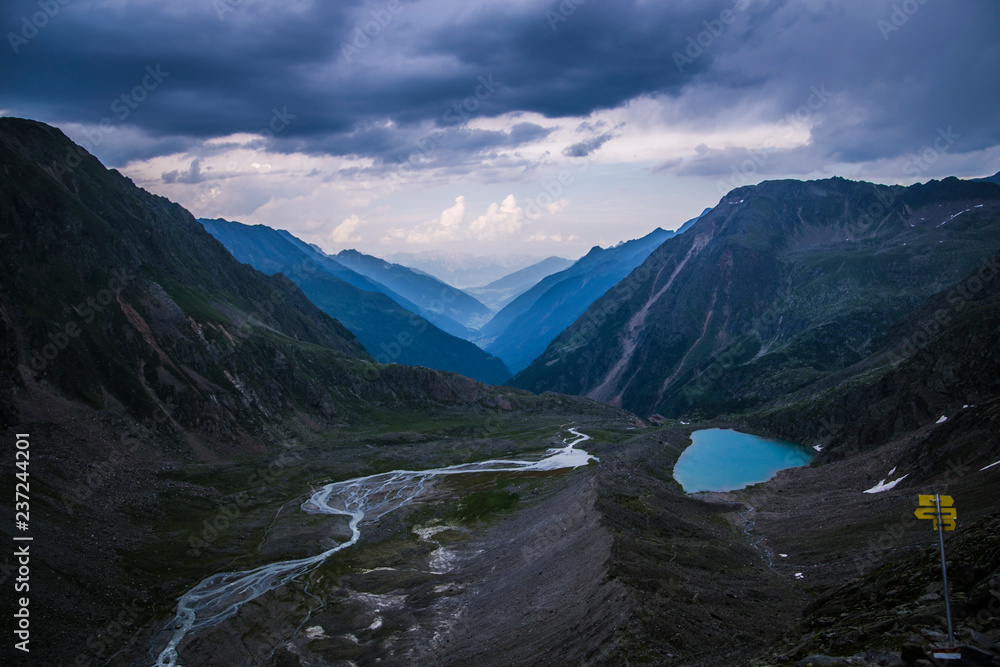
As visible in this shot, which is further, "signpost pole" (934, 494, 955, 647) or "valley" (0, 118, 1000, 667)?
"valley" (0, 118, 1000, 667)

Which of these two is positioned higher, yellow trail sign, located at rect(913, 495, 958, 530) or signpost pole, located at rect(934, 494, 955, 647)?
yellow trail sign, located at rect(913, 495, 958, 530)

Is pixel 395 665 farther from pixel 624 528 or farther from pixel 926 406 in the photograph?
pixel 926 406

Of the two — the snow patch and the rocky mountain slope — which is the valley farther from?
the snow patch

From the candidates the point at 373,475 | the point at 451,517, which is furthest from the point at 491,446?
the point at 451,517

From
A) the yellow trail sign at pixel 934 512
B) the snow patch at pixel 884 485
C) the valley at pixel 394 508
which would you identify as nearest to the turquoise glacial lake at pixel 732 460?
the valley at pixel 394 508

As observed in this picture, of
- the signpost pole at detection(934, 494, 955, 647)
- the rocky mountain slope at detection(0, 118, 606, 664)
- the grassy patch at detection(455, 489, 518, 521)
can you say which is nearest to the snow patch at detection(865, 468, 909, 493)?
the grassy patch at detection(455, 489, 518, 521)

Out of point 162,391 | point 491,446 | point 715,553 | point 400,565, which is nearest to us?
point 715,553

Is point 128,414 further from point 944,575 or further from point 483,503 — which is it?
point 944,575

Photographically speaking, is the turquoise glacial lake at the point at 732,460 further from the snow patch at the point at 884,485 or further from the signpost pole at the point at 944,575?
the signpost pole at the point at 944,575
